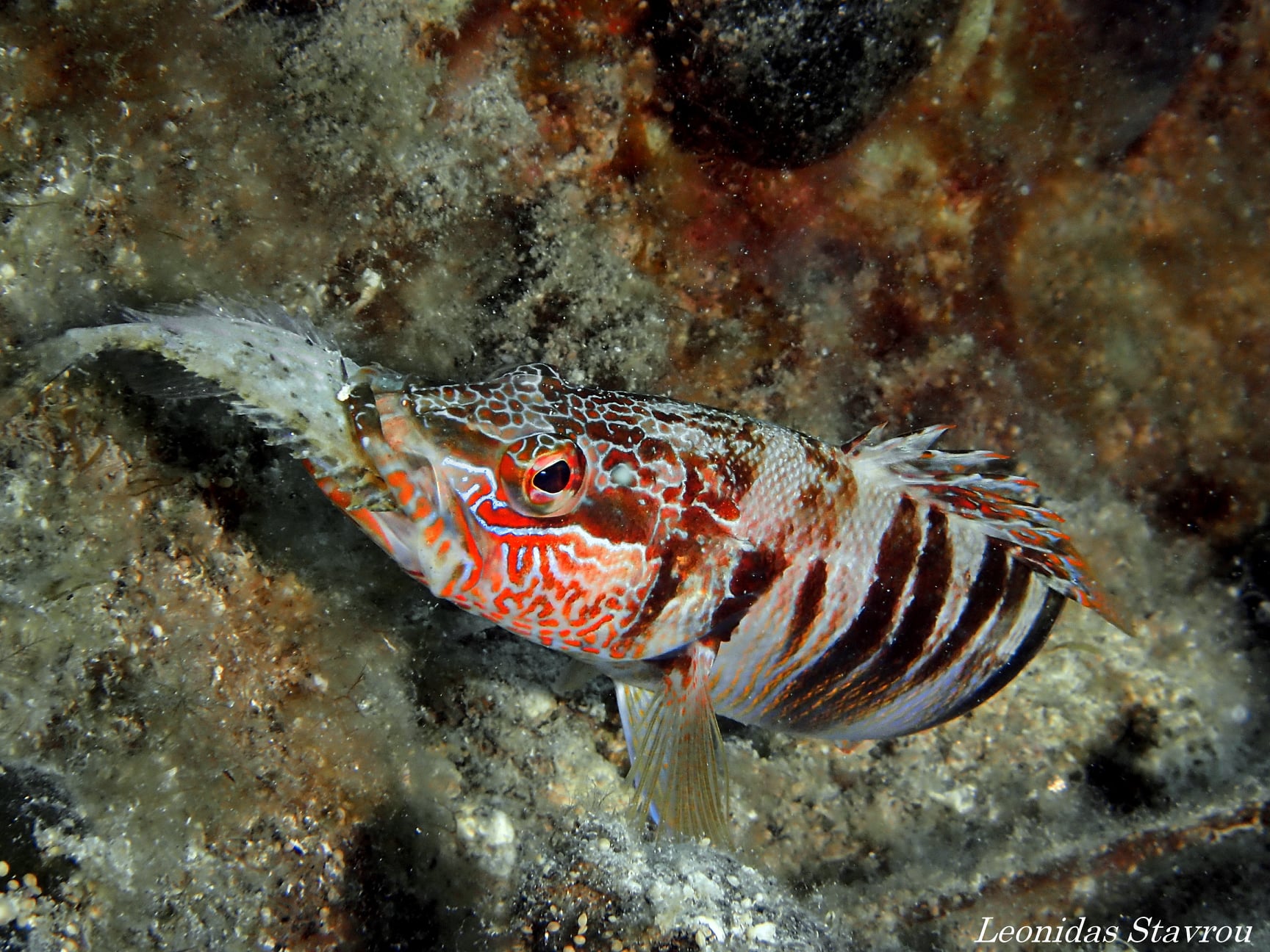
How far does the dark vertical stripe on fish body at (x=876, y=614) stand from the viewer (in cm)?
278

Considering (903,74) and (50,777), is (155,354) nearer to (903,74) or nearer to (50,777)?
(50,777)

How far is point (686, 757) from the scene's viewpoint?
2.66 m

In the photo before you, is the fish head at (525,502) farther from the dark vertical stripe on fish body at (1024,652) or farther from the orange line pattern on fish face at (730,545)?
the dark vertical stripe on fish body at (1024,652)

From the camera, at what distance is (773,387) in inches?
139

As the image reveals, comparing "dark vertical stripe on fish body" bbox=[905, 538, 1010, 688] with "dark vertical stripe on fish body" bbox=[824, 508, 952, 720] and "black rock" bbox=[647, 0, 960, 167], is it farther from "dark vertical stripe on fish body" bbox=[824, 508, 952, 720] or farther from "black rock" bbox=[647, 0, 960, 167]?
"black rock" bbox=[647, 0, 960, 167]

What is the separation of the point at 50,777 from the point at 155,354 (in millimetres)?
1307

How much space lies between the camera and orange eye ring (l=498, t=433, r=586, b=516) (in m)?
2.22

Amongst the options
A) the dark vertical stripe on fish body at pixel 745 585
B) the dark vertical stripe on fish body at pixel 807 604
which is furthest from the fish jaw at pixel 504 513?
the dark vertical stripe on fish body at pixel 807 604

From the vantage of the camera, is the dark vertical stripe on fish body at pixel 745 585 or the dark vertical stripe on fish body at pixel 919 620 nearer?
the dark vertical stripe on fish body at pixel 745 585

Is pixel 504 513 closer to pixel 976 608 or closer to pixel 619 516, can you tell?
pixel 619 516

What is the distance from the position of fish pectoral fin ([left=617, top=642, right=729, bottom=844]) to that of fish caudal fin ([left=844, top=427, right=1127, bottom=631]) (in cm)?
108

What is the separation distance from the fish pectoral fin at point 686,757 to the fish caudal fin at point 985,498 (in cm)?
108

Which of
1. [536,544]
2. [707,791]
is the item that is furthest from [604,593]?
[707,791]

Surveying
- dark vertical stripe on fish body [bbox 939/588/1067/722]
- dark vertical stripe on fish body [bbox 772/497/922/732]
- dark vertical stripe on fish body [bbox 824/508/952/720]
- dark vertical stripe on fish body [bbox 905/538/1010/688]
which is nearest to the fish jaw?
dark vertical stripe on fish body [bbox 772/497/922/732]
